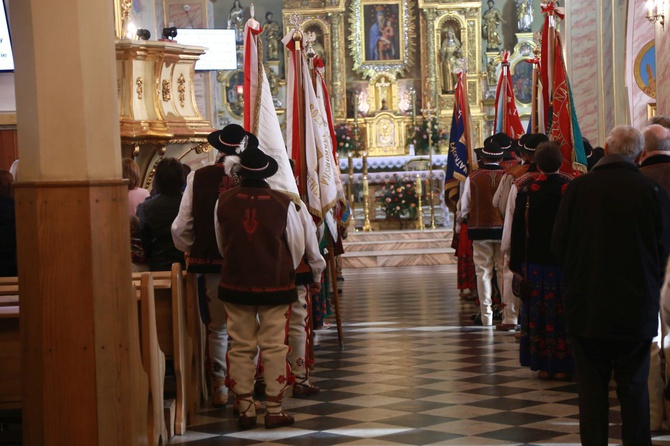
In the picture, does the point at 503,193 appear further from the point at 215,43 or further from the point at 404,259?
the point at 215,43

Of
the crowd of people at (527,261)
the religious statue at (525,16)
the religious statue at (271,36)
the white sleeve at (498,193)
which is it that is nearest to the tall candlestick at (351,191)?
the religious statue at (271,36)

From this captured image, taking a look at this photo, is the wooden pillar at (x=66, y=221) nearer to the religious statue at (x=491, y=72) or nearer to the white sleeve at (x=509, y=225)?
the white sleeve at (x=509, y=225)

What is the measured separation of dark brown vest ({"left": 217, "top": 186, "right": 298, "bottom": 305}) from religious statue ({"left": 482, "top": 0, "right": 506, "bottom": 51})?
20550 mm

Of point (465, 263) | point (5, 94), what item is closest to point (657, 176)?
point (465, 263)

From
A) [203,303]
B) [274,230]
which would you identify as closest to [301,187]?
[203,303]

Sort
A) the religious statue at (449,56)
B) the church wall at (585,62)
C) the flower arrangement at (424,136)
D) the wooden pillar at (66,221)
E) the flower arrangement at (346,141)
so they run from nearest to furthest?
the wooden pillar at (66,221) → the church wall at (585,62) → the flower arrangement at (346,141) → the flower arrangement at (424,136) → the religious statue at (449,56)

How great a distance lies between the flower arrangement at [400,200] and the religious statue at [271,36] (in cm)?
508

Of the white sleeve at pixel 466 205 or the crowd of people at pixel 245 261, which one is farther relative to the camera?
the white sleeve at pixel 466 205

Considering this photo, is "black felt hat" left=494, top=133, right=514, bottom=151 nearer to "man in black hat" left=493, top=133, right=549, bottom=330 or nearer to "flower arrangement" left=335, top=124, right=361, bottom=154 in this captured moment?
"man in black hat" left=493, top=133, right=549, bottom=330

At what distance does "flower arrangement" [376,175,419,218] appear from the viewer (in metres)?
22.9

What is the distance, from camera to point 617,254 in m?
5.11

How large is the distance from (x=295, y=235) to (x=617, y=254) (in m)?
2.17

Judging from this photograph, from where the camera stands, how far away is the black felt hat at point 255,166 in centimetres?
650

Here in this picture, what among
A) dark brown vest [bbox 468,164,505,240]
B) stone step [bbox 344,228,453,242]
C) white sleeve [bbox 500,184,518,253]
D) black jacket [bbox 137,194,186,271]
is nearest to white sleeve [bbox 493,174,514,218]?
dark brown vest [bbox 468,164,505,240]
